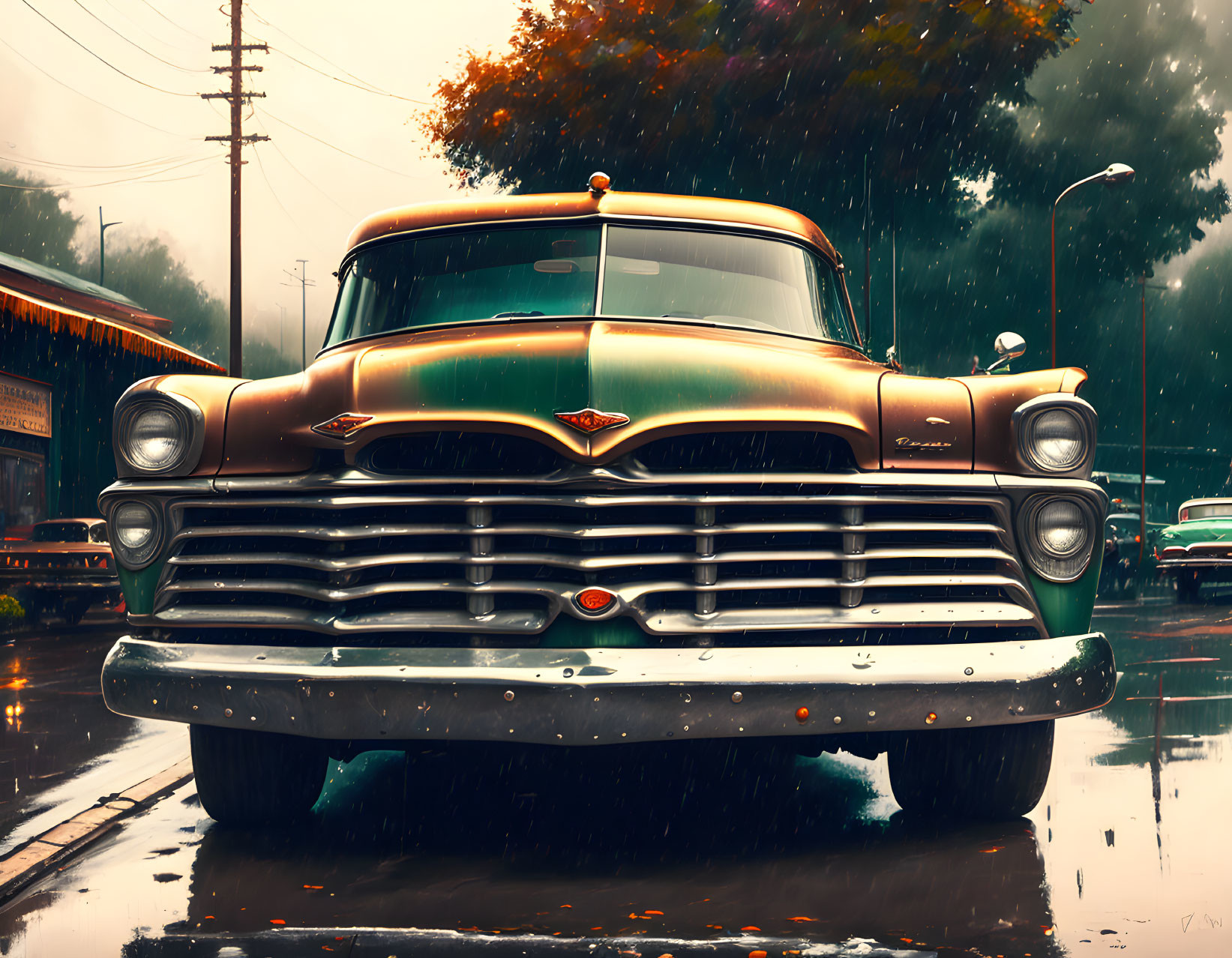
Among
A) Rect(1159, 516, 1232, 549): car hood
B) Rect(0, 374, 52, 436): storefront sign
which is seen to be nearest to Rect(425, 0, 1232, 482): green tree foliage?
Rect(1159, 516, 1232, 549): car hood

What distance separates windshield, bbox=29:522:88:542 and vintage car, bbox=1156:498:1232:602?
1417 centimetres

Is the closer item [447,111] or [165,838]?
[165,838]

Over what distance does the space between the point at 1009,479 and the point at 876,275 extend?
2176 centimetres

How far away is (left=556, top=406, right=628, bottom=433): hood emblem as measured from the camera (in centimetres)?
398

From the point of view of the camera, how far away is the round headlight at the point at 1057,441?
13.9 ft

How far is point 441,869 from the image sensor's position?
4.32 metres

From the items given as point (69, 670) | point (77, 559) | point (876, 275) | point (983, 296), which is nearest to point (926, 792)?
point (69, 670)

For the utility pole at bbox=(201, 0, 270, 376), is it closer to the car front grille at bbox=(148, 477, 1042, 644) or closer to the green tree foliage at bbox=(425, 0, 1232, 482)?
the green tree foliage at bbox=(425, 0, 1232, 482)

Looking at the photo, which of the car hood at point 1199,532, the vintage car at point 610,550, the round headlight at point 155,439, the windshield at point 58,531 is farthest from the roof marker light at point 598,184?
the car hood at point 1199,532

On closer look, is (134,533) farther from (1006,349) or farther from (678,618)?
(1006,349)

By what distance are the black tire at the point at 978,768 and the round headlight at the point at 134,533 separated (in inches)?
105

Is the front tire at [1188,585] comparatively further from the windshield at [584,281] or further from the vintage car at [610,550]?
the vintage car at [610,550]

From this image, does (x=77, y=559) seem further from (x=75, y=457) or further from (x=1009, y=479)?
(x=1009, y=479)

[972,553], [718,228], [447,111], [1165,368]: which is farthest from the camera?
[1165,368]
